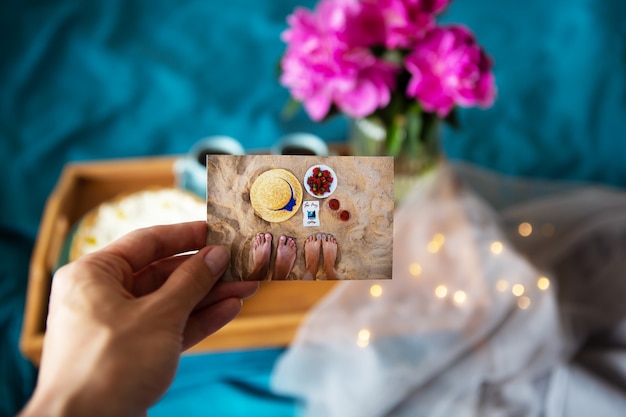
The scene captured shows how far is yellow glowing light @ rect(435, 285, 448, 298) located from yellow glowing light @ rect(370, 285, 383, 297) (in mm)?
75

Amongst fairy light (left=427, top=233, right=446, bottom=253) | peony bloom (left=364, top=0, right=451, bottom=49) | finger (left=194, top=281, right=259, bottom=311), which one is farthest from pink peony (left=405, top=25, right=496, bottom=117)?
finger (left=194, top=281, right=259, bottom=311)

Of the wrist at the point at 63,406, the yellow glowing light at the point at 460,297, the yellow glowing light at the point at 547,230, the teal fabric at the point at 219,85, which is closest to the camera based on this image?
the wrist at the point at 63,406

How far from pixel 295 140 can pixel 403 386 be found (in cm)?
35

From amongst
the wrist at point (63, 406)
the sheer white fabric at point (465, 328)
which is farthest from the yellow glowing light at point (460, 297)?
the wrist at point (63, 406)

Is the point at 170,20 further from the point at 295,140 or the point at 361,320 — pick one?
the point at 361,320

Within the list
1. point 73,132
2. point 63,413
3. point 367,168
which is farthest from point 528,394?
point 73,132

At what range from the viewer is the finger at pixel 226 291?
38 cm

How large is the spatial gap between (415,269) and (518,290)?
0.44ft

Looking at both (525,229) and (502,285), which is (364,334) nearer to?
(502,285)

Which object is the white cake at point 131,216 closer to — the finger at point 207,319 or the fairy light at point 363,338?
the finger at point 207,319

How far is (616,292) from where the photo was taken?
693mm

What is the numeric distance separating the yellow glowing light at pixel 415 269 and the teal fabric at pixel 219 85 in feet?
1.26

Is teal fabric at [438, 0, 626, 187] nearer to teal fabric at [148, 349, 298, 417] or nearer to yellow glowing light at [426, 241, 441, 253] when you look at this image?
yellow glowing light at [426, 241, 441, 253]

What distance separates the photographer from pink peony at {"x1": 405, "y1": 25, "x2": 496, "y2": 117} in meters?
0.56
